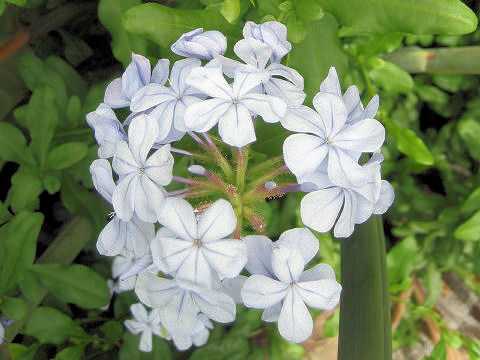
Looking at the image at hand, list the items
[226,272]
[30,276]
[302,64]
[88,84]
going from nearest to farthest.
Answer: [226,272] < [302,64] < [30,276] < [88,84]

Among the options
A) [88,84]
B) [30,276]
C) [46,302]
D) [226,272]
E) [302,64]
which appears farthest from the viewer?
[88,84]

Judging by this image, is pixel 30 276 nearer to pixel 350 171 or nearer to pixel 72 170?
pixel 72 170

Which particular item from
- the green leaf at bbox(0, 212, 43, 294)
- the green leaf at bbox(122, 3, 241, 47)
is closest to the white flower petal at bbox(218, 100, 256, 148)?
the green leaf at bbox(122, 3, 241, 47)

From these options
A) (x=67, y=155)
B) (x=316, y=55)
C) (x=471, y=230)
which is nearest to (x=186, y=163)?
(x=67, y=155)

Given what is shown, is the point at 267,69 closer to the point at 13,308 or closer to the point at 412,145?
the point at 412,145

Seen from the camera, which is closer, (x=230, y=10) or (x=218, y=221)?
(x=218, y=221)

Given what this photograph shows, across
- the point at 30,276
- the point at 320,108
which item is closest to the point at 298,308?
the point at 320,108

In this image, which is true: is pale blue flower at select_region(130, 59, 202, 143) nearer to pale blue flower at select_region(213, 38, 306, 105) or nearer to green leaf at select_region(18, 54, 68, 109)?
pale blue flower at select_region(213, 38, 306, 105)
